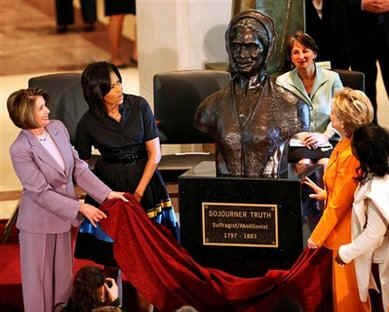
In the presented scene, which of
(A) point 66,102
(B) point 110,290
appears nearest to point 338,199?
(B) point 110,290

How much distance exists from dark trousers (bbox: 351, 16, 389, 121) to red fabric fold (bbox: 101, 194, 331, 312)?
3.60 meters

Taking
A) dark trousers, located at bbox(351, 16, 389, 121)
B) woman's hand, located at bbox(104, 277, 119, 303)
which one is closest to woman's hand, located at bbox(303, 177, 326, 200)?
woman's hand, located at bbox(104, 277, 119, 303)

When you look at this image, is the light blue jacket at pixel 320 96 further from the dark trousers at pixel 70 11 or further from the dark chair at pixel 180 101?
the dark trousers at pixel 70 11

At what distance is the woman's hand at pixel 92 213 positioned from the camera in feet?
20.4

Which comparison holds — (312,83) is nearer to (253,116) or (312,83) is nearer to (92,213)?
(253,116)

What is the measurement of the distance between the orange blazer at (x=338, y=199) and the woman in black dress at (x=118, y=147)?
1.10 meters

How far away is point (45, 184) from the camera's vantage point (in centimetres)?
610

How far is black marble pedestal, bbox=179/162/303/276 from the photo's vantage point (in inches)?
244

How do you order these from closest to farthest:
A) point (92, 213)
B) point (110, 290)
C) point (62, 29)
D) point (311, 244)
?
point (110, 290)
point (311, 244)
point (92, 213)
point (62, 29)

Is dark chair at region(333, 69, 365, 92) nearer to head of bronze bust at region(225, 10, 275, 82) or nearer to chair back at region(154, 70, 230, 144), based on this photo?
chair back at region(154, 70, 230, 144)

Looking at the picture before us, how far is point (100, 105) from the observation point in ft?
21.4

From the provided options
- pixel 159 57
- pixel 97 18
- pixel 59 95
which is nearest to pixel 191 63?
pixel 159 57

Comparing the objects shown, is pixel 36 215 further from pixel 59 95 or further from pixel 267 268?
pixel 59 95

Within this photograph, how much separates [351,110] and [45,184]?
64.3 inches
